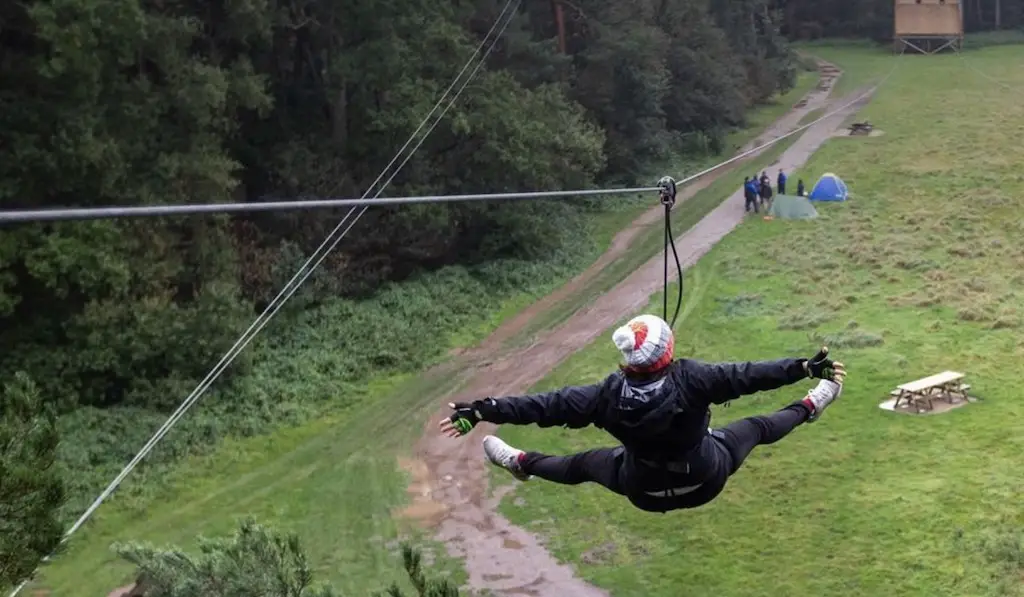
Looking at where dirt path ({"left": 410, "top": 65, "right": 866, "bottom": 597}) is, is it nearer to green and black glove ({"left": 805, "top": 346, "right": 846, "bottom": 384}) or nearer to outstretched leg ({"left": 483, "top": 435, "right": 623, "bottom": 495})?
outstretched leg ({"left": 483, "top": 435, "right": 623, "bottom": 495})

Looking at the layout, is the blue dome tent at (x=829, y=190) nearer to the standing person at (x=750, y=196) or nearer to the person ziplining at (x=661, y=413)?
the standing person at (x=750, y=196)

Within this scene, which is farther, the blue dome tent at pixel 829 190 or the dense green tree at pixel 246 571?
the blue dome tent at pixel 829 190

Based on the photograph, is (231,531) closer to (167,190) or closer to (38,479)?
(167,190)

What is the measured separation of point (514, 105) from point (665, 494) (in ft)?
76.6

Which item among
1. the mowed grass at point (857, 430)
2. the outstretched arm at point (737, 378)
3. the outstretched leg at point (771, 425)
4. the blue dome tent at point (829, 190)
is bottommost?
the mowed grass at point (857, 430)

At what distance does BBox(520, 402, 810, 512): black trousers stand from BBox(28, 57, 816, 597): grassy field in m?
8.88

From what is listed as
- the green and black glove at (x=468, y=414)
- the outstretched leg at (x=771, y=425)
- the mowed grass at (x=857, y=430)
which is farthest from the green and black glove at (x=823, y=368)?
the mowed grass at (x=857, y=430)

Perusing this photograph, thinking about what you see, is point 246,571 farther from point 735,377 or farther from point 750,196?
point 750,196

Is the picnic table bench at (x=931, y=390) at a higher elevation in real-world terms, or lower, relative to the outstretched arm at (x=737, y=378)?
lower

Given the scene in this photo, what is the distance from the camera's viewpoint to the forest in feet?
63.9

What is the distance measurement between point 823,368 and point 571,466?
155cm

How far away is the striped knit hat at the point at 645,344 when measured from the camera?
5.55 metres

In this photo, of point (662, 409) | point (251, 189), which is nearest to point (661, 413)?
point (662, 409)

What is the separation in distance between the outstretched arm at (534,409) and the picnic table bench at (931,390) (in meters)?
14.1
